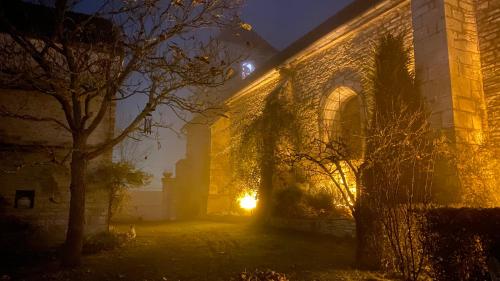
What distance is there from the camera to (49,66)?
5.70 m

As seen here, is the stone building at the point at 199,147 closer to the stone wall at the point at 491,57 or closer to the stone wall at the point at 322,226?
the stone wall at the point at 322,226

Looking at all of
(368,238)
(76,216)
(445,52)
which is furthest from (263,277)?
(445,52)

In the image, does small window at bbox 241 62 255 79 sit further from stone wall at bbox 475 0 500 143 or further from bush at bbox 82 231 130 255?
bush at bbox 82 231 130 255

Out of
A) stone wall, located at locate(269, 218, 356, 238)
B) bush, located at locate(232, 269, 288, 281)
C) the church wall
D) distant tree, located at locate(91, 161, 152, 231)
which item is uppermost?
the church wall

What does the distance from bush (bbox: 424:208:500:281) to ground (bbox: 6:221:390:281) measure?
1.00 m

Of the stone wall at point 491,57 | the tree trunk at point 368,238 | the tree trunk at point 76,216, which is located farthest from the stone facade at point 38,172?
the stone wall at point 491,57

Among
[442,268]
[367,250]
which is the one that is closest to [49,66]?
[367,250]

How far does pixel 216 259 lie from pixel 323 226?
3.60m

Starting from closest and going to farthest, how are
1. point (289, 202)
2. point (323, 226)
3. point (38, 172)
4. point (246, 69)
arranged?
point (38, 172) < point (323, 226) < point (289, 202) < point (246, 69)

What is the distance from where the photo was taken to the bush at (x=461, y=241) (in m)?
3.70

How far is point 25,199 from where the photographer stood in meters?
8.59

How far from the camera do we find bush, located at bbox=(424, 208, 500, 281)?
3697mm

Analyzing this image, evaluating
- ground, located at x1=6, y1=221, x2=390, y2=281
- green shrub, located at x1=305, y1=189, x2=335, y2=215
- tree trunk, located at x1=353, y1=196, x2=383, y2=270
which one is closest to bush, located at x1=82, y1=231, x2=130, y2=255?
A: ground, located at x1=6, y1=221, x2=390, y2=281

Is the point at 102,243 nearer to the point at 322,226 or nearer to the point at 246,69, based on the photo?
the point at 322,226
